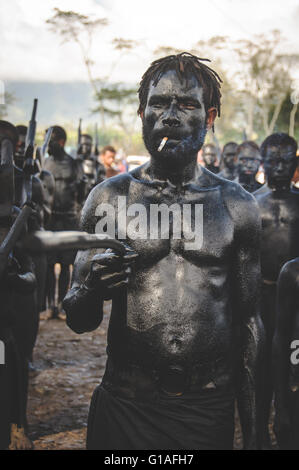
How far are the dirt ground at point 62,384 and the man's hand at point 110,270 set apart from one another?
3.04 meters

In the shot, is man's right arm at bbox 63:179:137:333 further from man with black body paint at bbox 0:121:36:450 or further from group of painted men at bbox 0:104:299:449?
man with black body paint at bbox 0:121:36:450

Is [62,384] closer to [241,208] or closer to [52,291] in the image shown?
[52,291]

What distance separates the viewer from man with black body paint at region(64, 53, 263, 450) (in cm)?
231

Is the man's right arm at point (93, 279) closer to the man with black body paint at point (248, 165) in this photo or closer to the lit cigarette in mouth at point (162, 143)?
the lit cigarette in mouth at point (162, 143)

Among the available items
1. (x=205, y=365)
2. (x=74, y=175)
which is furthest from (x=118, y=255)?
(x=74, y=175)

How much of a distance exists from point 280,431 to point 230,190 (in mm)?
1637

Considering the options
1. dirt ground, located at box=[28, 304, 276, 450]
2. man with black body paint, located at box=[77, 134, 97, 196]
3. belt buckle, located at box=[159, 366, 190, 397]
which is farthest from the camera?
man with black body paint, located at box=[77, 134, 97, 196]

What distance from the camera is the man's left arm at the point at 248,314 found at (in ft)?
8.00

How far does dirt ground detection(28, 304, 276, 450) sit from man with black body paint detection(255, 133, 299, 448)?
1285 mm

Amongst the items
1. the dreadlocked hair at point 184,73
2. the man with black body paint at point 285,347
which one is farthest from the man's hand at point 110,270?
the man with black body paint at point 285,347

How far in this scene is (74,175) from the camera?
32.3 ft

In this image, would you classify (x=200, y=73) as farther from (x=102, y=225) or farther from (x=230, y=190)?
(x=102, y=225)

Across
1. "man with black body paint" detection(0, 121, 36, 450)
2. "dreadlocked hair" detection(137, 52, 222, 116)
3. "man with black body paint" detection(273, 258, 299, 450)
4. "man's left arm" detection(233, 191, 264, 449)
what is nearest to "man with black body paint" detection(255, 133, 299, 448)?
"man with black body paint" detection(273, 258, 299, 450)

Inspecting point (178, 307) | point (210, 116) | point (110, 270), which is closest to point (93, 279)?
point (110, 270)
